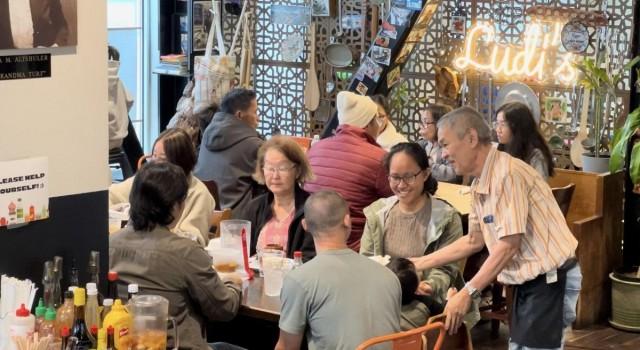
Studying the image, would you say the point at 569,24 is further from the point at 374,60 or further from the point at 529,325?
the point at 529,325

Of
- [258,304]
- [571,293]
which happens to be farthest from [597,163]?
[258,304]

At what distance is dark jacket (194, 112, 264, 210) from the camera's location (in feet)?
23.1

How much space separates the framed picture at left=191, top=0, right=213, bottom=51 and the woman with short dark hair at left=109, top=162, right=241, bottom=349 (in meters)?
5.52

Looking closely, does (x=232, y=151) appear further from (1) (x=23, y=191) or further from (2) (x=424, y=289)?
(1) (x=23, y=191)

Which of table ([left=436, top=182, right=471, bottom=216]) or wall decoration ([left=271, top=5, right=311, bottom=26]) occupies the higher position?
wall decoration ([left=271, top=5, right=311, bottom=26])

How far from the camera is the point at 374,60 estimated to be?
872 centimetres

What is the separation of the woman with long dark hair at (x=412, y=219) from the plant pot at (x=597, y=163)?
265cm

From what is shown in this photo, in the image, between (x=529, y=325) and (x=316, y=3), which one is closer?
(x=529, y=325)

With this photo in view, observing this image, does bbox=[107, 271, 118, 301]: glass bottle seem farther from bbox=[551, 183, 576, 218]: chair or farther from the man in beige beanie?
bbox=[551, 183, 576, 218]: chair

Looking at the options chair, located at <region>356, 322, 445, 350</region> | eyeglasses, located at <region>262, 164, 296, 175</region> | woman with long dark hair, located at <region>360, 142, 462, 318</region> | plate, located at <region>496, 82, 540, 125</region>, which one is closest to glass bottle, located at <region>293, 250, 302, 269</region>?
woman with long dark hair, located at <region>360, 142, 462, 318</region>

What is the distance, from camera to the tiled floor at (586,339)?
22.5ft

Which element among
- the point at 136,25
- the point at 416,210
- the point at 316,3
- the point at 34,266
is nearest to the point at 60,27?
the point at 34,266

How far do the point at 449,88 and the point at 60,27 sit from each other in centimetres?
532

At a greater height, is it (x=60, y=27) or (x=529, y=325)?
(x=60, y=27)
